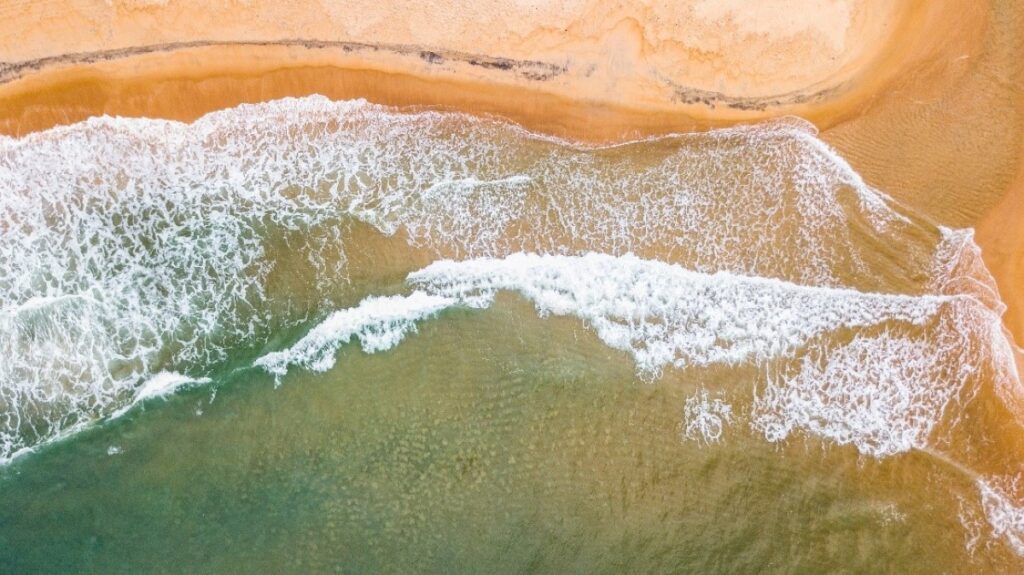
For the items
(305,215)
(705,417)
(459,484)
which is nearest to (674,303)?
(705,417)

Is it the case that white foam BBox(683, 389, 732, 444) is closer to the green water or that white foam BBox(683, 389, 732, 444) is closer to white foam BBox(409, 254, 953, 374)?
the green water

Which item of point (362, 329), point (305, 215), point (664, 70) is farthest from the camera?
point (664, 70)

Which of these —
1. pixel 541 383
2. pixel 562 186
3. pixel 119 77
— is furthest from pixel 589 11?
pixel 119 77

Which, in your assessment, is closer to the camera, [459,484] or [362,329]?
[459,484]

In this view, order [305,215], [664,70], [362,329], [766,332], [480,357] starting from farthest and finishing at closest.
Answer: [664,70] → [305,215] → [766,332] → [362,329] → [480,357]

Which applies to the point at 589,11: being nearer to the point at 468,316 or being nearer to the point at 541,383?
the point at 468,316

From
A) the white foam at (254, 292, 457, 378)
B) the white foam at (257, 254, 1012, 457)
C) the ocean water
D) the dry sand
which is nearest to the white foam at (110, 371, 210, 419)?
the ocean water

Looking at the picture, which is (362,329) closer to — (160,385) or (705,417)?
(160,385)
